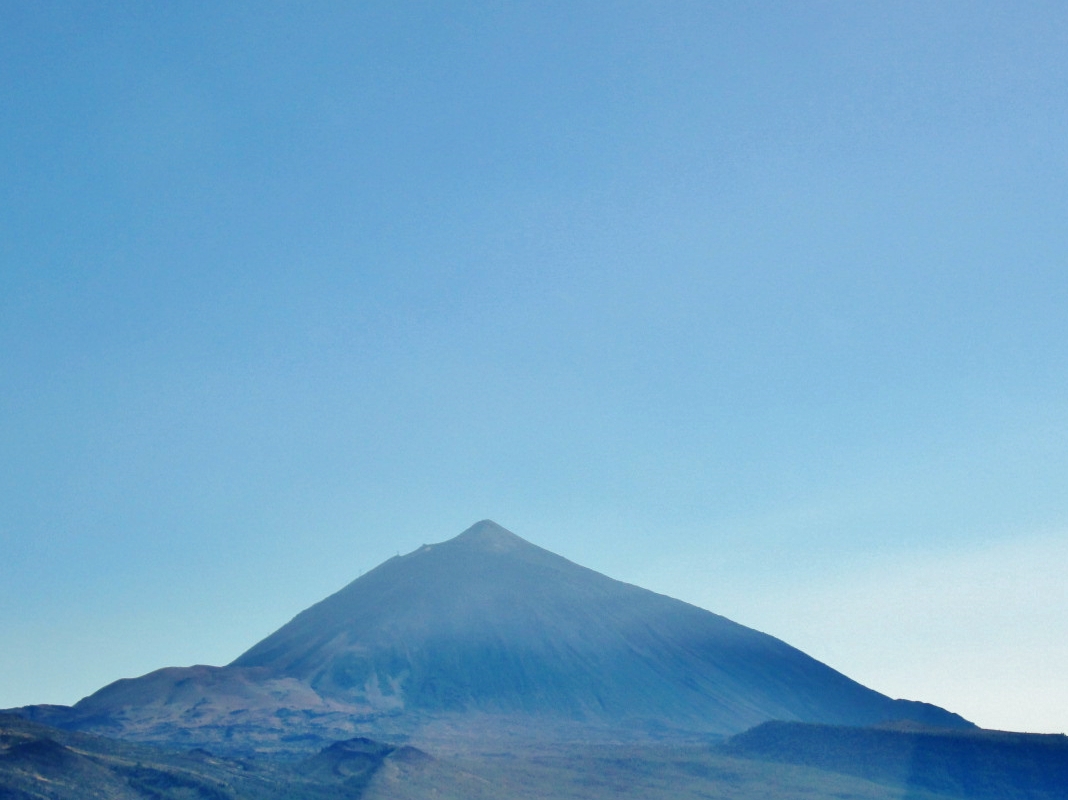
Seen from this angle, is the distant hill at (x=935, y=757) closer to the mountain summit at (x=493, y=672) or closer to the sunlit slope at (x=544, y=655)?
the mountain summit at (x=493, y=672)

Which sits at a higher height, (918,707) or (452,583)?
(452,583)

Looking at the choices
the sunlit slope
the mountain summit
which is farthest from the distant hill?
the sunlit slope

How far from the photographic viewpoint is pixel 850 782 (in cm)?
9538

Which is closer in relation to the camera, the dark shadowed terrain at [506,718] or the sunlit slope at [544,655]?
the dark shadowed terrain at [506,718]

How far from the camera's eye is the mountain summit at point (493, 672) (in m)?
134

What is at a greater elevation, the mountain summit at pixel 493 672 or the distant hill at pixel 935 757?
the mountain summit at pixel 493 672

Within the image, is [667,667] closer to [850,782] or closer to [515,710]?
[515,710]

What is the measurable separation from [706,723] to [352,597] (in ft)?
234

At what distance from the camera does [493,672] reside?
156250 mm

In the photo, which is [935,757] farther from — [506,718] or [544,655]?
[544,655]

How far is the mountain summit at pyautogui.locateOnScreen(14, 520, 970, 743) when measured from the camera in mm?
133875

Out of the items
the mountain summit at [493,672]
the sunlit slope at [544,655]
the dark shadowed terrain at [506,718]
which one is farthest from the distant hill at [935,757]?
the sunlit slope at [544,655]

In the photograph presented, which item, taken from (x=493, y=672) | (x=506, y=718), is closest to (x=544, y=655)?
(x=493, y=672)

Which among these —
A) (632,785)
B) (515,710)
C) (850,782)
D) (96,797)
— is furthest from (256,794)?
(515,710)
